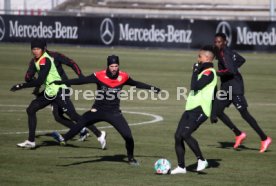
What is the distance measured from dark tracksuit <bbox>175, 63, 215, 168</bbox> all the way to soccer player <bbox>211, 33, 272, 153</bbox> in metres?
2.68

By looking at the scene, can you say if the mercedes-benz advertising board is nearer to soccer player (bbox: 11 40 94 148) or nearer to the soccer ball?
soccer player (bbox: 11 40 94 148)

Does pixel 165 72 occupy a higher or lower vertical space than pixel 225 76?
lower

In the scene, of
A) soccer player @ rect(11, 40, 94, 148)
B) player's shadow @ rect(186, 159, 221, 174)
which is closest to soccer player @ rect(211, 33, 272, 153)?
player's shadow @ rect(186, 159, 221, 174)

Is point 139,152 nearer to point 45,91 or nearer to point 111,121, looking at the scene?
point 111,121

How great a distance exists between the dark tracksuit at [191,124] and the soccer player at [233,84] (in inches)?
106

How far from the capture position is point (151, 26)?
52031 mm

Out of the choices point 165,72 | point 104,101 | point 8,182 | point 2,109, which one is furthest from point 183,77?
point 8,182

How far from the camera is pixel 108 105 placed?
15.4 metres

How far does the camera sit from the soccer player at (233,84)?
17.3 metres

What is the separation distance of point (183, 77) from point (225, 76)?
18.6 meters

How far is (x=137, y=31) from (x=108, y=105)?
37.4m

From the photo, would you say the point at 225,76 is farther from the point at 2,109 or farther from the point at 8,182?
the point at 2,109

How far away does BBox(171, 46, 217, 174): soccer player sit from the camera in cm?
1438

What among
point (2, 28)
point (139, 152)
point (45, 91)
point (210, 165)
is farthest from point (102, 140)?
point (2, 28)
